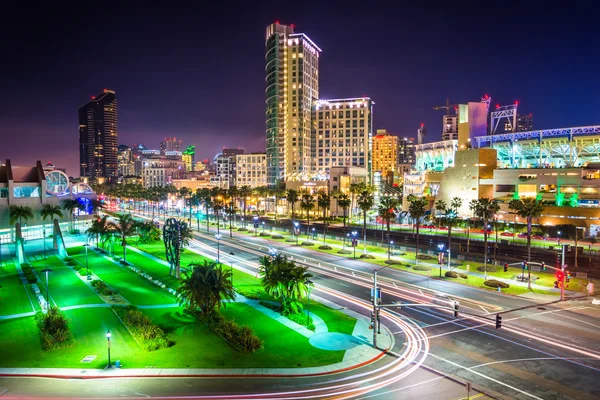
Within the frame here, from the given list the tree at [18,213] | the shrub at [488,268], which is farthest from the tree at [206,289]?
the tree at [18,213]

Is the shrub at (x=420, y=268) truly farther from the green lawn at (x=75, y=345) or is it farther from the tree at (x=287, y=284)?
the green lawn at (x=75, y=345)

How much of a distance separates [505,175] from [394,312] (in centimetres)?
9976

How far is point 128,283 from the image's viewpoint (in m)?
62.8

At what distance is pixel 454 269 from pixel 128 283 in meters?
57.0

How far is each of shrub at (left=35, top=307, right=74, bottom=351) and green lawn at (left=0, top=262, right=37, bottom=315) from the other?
316 inches

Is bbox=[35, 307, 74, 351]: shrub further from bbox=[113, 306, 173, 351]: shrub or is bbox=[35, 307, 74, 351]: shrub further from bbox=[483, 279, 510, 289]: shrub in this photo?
bbox=[483, 279, 510, 289]: shrub

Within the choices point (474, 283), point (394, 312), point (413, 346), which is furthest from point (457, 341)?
point (474, 283)

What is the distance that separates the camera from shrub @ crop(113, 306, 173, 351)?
3719cm

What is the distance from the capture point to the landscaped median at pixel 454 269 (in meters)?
60.9

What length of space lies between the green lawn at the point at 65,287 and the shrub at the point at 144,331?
981 centimetres

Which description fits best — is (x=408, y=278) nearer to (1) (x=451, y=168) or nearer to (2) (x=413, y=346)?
(2) (x=413, y=346)

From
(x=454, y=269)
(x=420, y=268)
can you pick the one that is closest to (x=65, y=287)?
(x=420, y=268)

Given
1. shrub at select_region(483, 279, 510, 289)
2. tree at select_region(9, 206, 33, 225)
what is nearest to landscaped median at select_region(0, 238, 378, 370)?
shrub at select_region(483, 279, 510, 289)

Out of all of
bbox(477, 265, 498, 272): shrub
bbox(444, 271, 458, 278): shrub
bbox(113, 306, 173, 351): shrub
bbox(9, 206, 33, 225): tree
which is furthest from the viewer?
bbox(9, 206, 33, 225): tree
